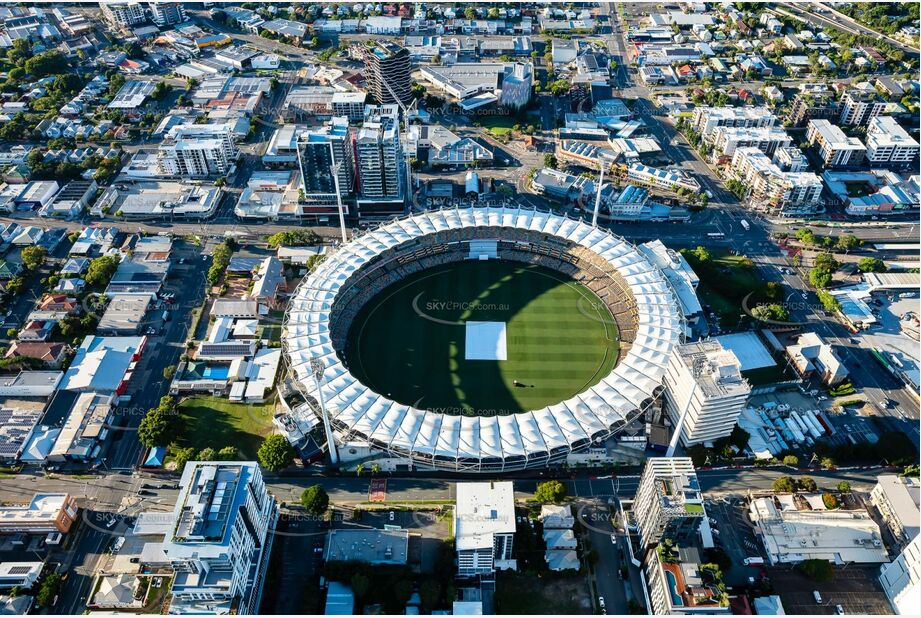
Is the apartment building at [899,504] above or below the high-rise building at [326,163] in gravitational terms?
below

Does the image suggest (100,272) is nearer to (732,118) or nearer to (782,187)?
(782,187)

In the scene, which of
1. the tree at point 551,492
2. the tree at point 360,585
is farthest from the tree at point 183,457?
the tree at point 551,492

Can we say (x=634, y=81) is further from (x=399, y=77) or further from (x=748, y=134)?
(x=399, y=77)

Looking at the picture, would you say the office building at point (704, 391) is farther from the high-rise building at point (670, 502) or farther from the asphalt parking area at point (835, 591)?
the asphalt parking area at point (835, 591)

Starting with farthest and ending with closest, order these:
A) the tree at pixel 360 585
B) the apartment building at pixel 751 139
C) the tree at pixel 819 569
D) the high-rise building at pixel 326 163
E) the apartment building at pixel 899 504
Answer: the apartment building at pixel 751 139
the high-rise building at pixel 326 163
the apartment building at pixel 899 504
the tree at pixel 819 569
the tree at pixel 360 585

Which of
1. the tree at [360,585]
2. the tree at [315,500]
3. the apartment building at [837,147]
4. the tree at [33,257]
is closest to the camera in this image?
the tree at [360,585]

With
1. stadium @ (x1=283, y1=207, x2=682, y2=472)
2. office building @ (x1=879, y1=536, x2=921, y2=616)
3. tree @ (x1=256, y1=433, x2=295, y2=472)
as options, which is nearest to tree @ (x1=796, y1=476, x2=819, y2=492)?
office building @ (x1=879, y1=536, x2=921, y2=616)

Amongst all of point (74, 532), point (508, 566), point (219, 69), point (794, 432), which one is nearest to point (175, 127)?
point (219, 69)
